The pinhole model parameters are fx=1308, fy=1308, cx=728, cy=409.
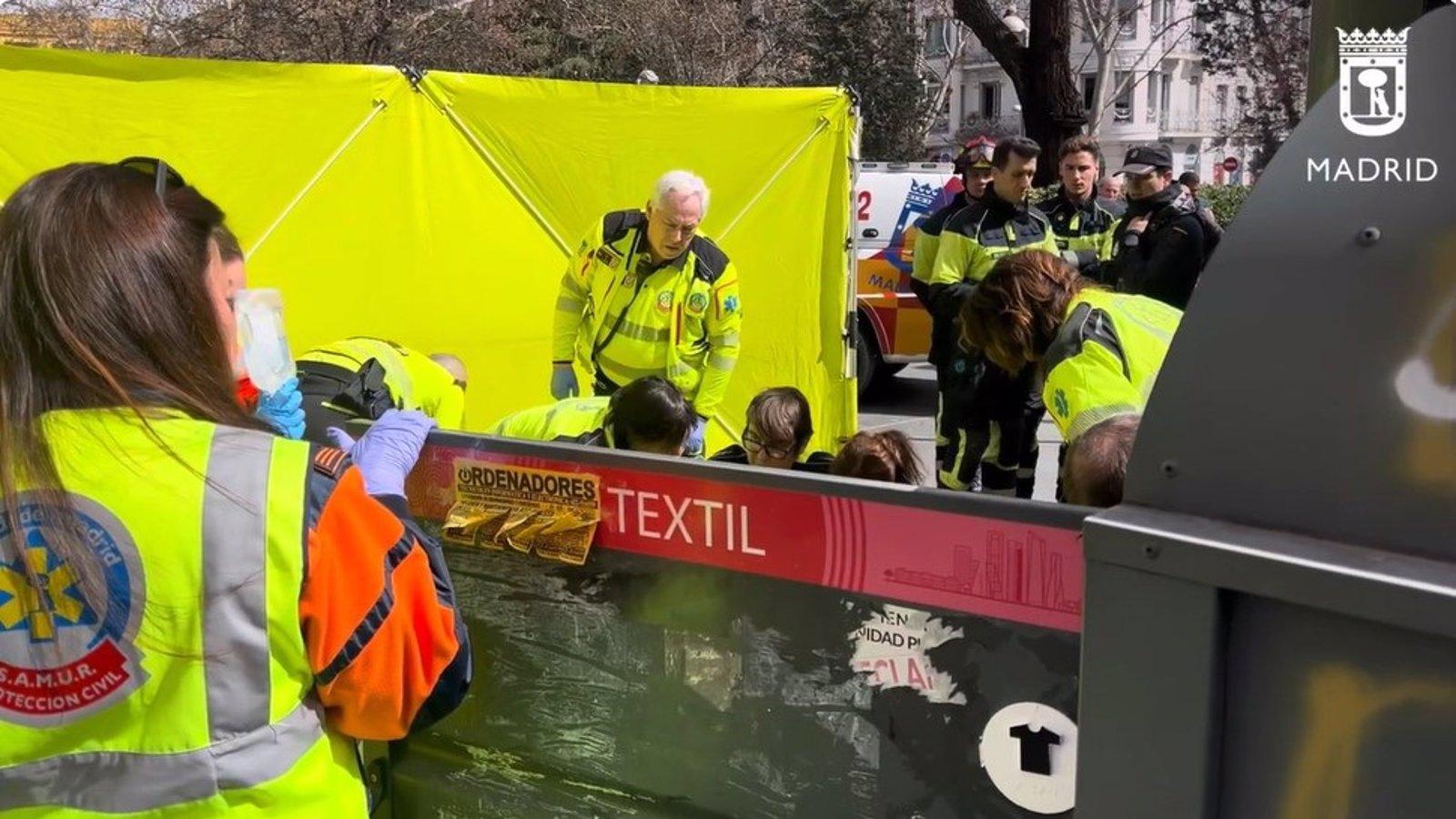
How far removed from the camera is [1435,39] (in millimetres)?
1217

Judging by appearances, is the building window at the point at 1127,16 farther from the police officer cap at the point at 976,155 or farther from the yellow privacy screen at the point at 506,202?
the yellow privacy screen at the point at 506,202

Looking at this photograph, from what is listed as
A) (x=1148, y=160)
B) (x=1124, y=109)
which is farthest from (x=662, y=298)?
(x=1124, y=109)

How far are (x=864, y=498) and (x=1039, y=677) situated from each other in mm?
332

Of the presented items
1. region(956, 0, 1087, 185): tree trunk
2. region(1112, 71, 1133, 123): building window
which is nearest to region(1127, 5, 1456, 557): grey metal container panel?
region(956, 0, 1087, 185): tree trunk

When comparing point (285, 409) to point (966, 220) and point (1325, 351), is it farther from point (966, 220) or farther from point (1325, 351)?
point (966, 220)

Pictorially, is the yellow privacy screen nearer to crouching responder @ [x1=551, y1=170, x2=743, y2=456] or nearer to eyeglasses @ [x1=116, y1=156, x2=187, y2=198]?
crouching responder @ [x1=551, y1=170, x2=743, y2=456]

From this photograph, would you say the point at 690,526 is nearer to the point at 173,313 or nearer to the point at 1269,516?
the point at 173,313

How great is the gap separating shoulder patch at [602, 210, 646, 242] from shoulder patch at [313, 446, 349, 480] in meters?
3.49

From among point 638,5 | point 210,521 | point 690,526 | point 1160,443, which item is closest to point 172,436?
point 210,521

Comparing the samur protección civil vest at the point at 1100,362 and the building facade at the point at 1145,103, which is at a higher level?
the building facade at the point at 1145,103

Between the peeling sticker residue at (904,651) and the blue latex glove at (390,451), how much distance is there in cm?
68

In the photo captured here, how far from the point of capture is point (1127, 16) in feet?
108

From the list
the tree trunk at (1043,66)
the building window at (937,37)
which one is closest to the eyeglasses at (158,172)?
the tree trunk at (1043,66)

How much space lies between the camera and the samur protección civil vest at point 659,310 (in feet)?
16.2
